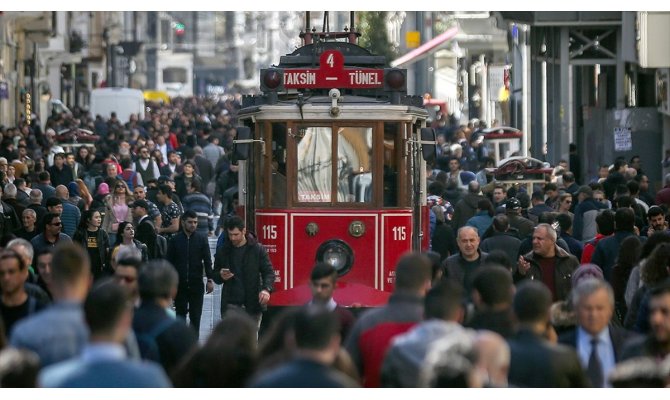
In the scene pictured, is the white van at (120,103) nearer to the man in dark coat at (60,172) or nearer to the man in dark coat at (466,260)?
the man in dark coat at (60,172)

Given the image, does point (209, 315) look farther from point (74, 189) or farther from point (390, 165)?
point (74, 189)

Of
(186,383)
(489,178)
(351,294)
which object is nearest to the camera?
(186,383)

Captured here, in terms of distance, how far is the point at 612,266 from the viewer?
13.6 metres

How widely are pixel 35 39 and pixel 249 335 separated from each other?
45416mm

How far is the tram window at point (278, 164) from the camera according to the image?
16.0 m

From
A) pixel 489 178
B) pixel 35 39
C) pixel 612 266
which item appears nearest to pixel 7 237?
pixel 612 266

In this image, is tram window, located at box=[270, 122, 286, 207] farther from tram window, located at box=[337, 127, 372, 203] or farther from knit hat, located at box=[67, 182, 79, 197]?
knit hat, located at box=[67, 182, 79, 197]

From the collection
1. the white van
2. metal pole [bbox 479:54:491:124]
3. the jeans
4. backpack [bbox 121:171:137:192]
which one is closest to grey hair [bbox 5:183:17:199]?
the jeans

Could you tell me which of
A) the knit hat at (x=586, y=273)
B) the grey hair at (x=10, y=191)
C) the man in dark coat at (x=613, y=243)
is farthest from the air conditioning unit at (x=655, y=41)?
the knit hat at (x=586, y=273)

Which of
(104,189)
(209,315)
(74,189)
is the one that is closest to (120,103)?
(74,189)

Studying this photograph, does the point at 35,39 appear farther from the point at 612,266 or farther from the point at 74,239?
the point at 612,266

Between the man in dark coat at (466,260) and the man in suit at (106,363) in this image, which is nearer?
the man in suit at (106,363)

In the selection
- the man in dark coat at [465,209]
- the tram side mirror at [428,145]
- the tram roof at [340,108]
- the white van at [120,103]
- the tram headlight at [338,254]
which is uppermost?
the white van at [120,103]

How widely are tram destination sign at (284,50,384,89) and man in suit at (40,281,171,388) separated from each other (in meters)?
9.02
